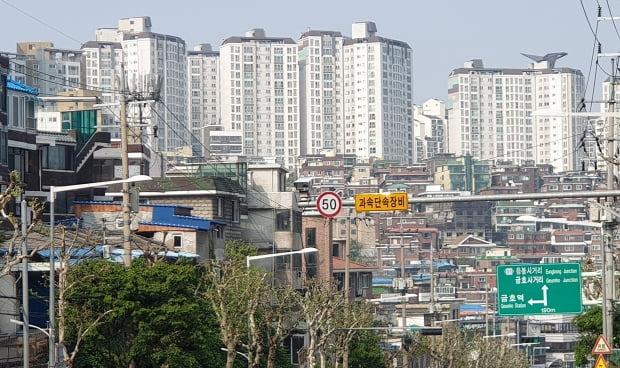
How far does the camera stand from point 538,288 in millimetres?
50000

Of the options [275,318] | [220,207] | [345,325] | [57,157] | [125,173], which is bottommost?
[345,325]

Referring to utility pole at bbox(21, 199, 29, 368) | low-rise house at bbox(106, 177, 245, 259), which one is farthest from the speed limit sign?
low-rise house at bbox(106, 177, 245, 259)

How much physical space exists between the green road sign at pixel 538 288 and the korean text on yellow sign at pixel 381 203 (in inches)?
523

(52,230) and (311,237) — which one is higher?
(52,230)

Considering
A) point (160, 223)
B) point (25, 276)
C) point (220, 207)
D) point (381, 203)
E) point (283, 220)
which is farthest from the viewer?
point (283, 220)

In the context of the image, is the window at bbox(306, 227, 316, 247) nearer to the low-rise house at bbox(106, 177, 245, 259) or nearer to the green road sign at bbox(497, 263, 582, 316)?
the low-rise house at bbox(106, 177, 245, 259)

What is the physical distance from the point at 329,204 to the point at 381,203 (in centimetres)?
126

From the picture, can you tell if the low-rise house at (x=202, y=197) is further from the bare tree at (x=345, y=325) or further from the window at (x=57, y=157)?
the bare tree at (x=345, y=325)

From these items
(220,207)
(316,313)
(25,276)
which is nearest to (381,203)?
(25,276)

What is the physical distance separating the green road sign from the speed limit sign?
46.5 feet

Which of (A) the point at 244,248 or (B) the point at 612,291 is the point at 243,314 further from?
(B) the point at 612,291

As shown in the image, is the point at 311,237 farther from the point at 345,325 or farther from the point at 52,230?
the point at 52,230

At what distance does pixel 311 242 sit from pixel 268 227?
12.6 m

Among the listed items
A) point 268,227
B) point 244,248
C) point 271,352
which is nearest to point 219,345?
point 271,352
